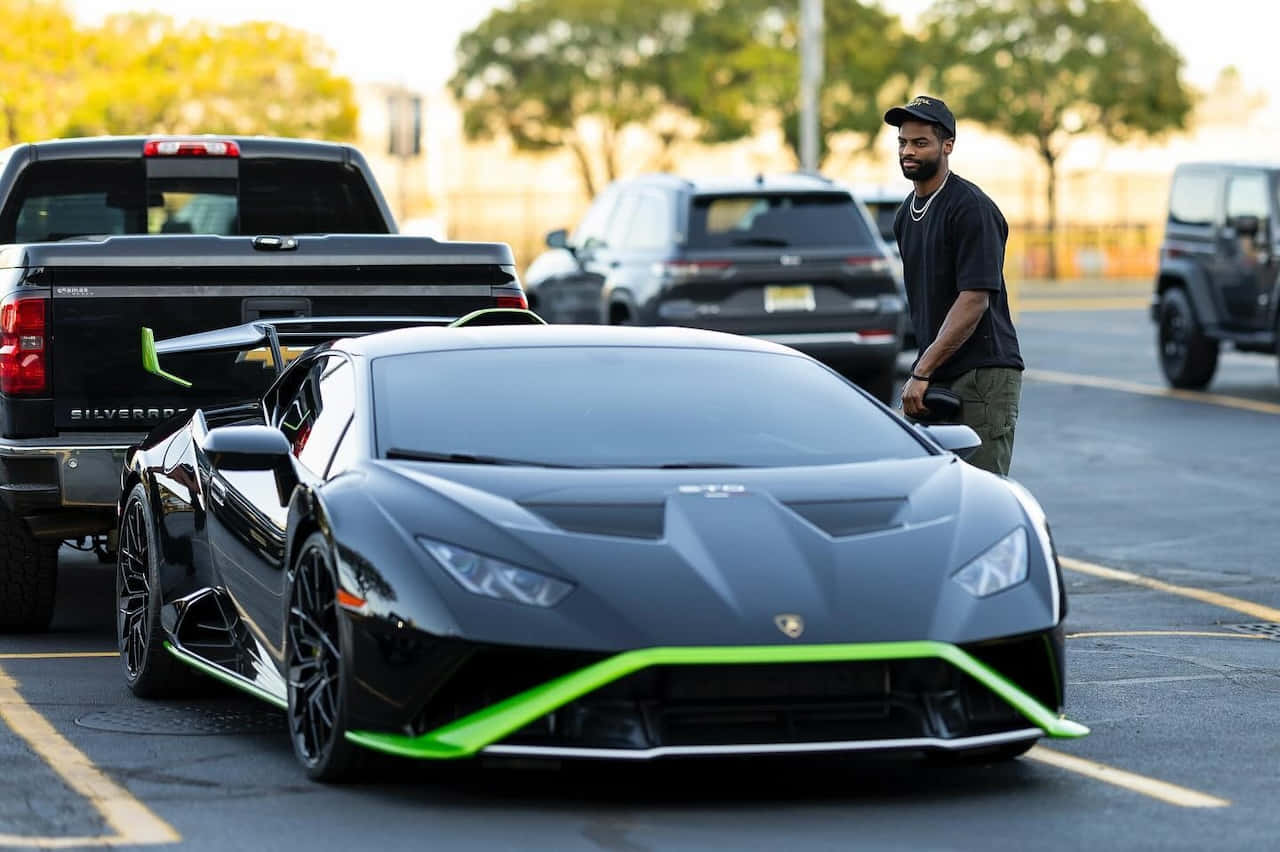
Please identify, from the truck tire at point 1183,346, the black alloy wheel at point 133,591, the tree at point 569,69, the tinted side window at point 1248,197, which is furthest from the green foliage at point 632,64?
the black alloy wheel at point 133,591

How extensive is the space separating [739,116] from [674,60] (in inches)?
127

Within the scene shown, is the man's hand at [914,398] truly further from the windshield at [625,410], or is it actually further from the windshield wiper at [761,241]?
the windshield wiper at [761,241]

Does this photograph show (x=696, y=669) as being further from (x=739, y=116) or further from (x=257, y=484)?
(x=739, y=116)

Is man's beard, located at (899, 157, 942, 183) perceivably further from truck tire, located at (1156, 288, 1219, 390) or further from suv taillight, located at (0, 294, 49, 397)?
truck tire, located at (1156, 288, 1219, 390)

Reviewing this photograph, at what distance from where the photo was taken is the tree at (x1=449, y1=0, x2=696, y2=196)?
224 ft

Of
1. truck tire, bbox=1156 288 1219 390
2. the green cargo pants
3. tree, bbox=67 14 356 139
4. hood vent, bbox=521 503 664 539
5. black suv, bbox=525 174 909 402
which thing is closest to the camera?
hood vent, bbox=521 503 664 539

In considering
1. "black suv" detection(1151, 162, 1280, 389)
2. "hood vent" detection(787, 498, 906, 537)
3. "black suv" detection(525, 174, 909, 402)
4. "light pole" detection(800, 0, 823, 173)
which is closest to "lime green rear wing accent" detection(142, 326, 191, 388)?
"hood vent" detection(787, 498, 906, 537)

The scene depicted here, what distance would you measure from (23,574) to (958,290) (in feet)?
11.9

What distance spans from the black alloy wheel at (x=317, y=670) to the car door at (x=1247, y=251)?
1467 cm

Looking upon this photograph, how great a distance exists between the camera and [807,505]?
6.56 m

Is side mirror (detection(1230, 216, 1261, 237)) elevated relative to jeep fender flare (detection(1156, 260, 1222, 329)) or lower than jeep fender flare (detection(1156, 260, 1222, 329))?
elevated

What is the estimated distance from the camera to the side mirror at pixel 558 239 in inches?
777

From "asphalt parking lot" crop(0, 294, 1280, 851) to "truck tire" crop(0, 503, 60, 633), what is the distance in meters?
0.09

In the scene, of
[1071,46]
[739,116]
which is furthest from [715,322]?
[739,116]
